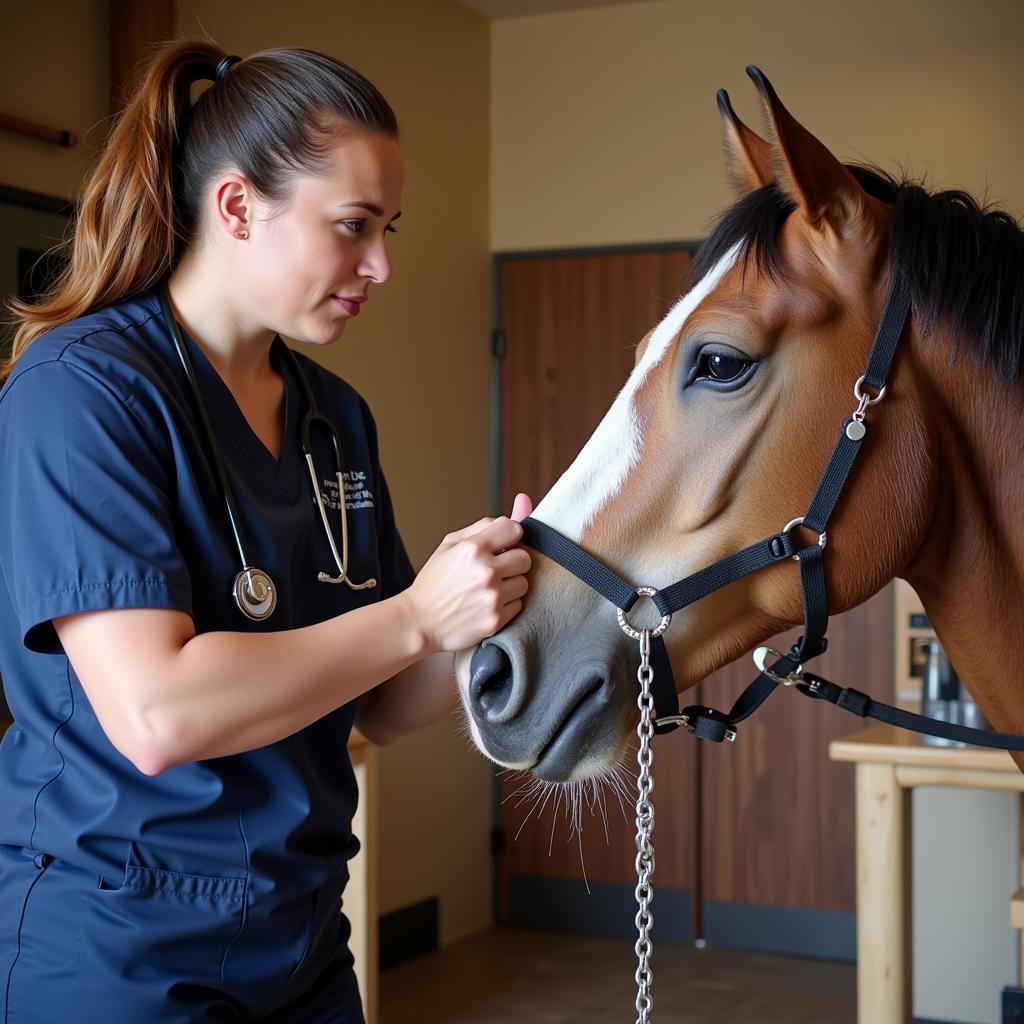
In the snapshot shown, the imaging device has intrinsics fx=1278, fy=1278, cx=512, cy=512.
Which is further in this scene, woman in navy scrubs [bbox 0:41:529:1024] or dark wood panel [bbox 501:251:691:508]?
dark wood panel [bbox 501:251:691:508]

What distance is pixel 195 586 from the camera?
120cm

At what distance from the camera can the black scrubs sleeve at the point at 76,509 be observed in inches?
42.1

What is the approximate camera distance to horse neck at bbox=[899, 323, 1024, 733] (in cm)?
119

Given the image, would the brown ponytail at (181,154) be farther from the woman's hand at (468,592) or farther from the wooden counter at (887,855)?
the wooden counter at (887,855)

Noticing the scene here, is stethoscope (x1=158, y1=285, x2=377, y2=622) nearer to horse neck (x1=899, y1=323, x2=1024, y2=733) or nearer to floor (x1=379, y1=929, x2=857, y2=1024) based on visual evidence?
horse neck (x1=899, y1=323, x2=1024, y2=733)

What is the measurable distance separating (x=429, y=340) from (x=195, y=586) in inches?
129

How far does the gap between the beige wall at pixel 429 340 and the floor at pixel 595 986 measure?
267 mm

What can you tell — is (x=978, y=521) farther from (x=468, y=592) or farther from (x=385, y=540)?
(x=385, y=540)

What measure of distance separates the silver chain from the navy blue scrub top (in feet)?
0.92

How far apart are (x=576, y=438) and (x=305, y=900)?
3.51 metres

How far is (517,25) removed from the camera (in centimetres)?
479

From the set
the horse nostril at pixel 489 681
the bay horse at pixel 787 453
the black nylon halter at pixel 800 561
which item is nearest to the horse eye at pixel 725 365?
the bay horse at pixel 787 453

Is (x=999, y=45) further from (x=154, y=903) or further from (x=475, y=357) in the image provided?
(x=154, y=903)

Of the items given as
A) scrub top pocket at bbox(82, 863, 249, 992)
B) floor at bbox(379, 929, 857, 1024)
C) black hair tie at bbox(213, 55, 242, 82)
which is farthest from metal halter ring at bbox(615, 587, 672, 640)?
floor at bbox(379, 929, 857, 1024)
